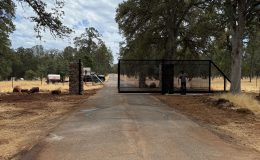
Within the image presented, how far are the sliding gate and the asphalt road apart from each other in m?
18.4

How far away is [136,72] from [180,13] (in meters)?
8.37

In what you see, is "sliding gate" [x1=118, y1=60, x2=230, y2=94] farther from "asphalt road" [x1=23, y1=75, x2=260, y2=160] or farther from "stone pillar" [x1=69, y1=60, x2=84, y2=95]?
"asphalt road" [x1=23, y1=75, x2=260, y2=160]

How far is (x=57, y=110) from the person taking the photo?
20.6 meters

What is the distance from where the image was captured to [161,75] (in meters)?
33.7

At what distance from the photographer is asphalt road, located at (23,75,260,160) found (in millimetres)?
9431

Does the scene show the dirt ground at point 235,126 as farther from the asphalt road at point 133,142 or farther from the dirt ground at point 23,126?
the dirt ground at point 23,126

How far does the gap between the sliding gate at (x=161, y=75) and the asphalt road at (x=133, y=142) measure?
1836 cm

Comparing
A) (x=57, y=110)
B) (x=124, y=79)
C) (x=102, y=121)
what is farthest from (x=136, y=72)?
(x=102, y=121)

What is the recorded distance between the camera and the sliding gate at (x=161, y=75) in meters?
33.7

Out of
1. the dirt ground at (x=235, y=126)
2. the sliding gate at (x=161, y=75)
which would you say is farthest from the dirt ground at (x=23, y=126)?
the sliding gate at (x=161, y=75)

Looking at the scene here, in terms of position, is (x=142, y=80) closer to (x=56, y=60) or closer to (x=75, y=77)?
(x=75, y=77)

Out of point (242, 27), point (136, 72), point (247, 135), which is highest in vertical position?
point (242, 27)

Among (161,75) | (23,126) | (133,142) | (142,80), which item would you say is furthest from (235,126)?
(142,80)

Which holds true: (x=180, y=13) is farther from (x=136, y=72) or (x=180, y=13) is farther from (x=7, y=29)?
(x=7, y=29)
